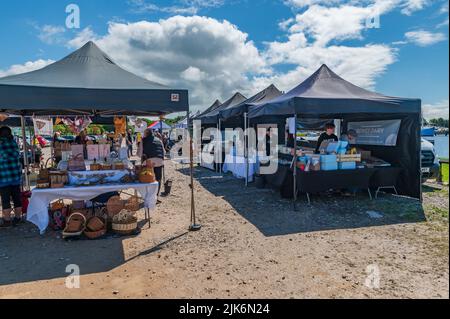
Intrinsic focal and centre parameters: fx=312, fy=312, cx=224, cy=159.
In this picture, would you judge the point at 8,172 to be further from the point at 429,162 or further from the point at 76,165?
the point at 429,162

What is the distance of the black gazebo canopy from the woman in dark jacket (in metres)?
1.12

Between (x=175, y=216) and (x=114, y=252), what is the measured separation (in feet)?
5.85

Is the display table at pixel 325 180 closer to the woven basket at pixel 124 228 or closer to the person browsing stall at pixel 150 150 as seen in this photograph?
the person browsing stall at pixel 150 150

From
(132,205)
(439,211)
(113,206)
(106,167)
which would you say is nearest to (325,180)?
(439,211)

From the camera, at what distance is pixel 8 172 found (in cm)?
505

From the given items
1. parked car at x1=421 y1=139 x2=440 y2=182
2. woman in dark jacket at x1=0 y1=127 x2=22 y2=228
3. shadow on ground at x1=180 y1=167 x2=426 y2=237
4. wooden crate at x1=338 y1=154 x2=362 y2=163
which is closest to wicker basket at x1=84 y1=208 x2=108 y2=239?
woman in dark jacket at x1=0 y1=127 x2=22 y2=228

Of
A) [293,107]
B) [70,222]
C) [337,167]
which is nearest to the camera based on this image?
[70,222]

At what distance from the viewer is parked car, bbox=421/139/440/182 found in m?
8.10

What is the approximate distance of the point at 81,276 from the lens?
342cm

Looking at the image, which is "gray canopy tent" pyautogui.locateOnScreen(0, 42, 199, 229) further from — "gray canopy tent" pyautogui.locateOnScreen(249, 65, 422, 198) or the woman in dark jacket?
"gray canopy tent" pyautogui.locateOnScreen(249, 65, 422, 198)
